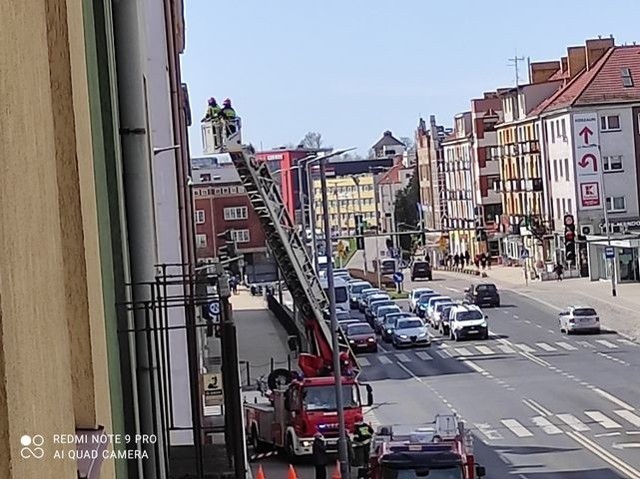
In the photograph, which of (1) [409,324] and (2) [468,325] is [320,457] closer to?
(1) [409,324]

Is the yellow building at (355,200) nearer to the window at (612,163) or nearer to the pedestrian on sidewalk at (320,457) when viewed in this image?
the window at (612,163)

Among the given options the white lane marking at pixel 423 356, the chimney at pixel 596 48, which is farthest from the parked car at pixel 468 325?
the chimney at pixel 596 48

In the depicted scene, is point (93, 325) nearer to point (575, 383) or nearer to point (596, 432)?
point (596, 432)

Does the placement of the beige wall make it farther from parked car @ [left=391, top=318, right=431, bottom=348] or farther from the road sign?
parked car @ [left=391, top=318, right=431, bottom=348]

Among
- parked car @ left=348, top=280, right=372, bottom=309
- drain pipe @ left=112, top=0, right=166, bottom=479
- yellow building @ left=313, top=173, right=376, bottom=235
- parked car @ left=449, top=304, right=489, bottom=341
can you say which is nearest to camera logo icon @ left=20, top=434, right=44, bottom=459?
drain pipe @ left=112, top=0, right=166, bottom=479

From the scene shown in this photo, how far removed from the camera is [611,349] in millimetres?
42375

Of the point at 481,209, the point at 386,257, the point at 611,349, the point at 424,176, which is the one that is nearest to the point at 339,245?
the point at 386,257

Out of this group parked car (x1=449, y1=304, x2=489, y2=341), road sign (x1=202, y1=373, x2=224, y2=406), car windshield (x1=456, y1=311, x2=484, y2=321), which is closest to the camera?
Result: road sign (x1=202, y1=373, x2=224, y2=406)

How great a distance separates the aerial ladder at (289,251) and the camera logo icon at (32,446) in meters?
22.4

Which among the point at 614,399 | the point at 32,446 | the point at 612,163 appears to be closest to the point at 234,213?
the point at 614,399

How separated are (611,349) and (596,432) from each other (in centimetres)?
1632

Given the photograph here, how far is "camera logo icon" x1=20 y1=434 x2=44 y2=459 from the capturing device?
3020mm

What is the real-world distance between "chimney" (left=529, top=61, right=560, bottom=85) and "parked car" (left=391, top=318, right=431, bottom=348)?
1556 inches

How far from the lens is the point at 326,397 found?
24.8 m
